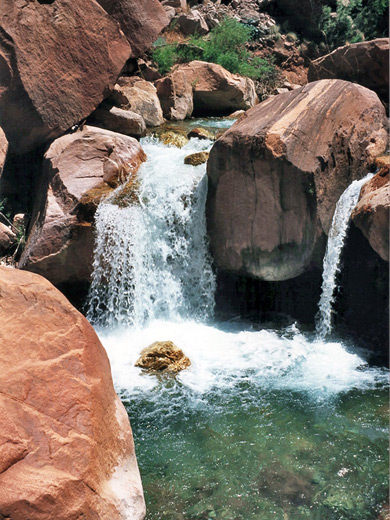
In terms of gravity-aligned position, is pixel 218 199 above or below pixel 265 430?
above

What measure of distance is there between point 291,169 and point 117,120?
365 cm

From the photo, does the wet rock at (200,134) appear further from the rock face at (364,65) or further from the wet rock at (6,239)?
the wet rock at (6,239)

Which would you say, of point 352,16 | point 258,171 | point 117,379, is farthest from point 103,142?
point 352,16

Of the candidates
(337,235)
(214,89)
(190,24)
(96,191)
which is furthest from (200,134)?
(190,24)

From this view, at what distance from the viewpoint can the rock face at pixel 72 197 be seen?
6898mm

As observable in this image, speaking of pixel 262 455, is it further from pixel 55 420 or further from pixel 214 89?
pixel 214 89

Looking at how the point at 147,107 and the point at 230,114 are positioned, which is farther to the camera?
the point at 230,114

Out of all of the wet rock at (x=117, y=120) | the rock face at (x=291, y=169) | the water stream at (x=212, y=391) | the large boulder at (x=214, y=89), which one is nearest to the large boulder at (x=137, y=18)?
the wet rock at (x=117, y=120)

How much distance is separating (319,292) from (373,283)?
66cm

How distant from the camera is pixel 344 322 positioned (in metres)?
6.56

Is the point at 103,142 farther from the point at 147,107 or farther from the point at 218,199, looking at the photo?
the point at 147,107

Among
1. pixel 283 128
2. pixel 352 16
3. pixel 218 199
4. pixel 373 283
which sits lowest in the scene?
pixel 373 283

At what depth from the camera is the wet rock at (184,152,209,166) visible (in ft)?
25.2

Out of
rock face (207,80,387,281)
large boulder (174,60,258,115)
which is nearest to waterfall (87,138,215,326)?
rock face (207,80,387,281)
